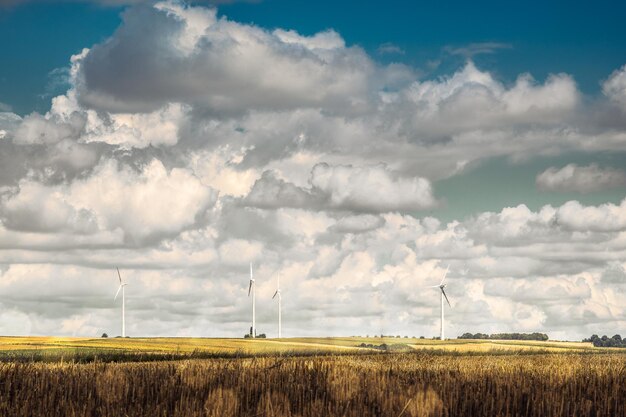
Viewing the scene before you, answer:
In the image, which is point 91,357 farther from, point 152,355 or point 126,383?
point 126,383

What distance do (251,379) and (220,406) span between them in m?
5.37

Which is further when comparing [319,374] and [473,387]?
[319,374]

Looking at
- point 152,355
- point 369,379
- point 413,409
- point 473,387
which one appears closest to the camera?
point 413,409

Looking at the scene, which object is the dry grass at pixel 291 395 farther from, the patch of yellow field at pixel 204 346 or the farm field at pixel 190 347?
the patch of yellow field at pixel 204 346

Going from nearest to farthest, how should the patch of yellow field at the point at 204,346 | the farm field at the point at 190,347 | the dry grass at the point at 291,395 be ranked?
1. the dry grass at the point at 291,395
2. the farm field at the point at 190,347
3. the patch of yellow field at the point at 204,346

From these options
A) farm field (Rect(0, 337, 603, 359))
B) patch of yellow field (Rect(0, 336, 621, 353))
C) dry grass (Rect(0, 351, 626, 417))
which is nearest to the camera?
dry grass (Rect(0, 351, 626, 417))

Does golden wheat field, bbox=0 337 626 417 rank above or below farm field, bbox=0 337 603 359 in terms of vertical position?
above

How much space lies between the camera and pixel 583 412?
18.9 meters

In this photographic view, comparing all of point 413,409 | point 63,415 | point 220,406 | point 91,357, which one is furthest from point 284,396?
point 91,357

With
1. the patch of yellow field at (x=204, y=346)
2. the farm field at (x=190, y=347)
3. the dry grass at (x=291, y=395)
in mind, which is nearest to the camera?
the dry grass at (x=291, y=395)

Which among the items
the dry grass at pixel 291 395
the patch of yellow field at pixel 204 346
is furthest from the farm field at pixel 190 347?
the dry grass at pixel 291 395

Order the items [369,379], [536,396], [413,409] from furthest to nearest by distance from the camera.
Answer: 1. [369,379]
2. [536,396]
3. [413,409]

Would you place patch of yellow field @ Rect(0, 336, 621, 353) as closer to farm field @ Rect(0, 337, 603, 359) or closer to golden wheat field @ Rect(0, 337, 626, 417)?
farm field @ Rect(0, 337, 603, 359)

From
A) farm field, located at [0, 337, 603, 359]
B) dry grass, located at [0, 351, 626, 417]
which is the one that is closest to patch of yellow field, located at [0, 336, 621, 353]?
farm field, located at [0, 337, 603, 359]
